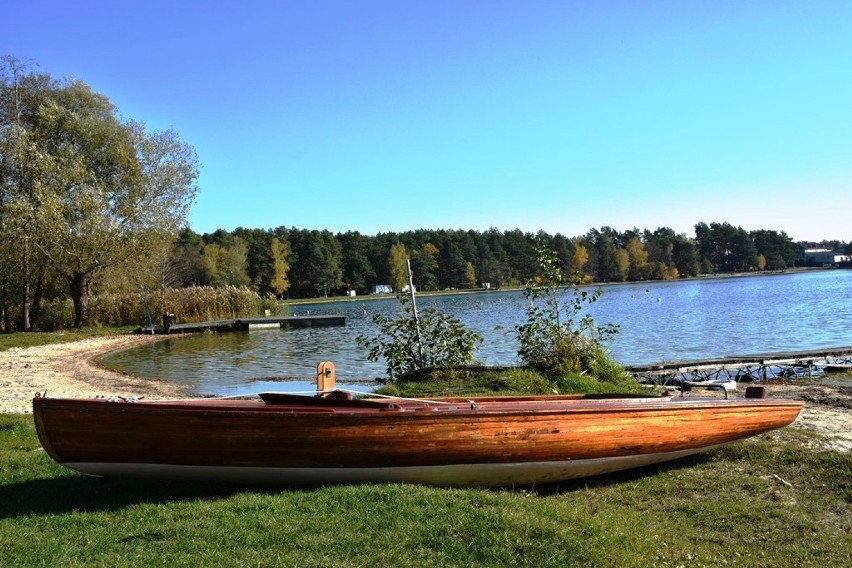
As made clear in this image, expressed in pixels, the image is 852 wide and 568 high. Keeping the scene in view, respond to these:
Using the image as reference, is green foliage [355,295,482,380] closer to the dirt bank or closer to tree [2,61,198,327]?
the dirt bank

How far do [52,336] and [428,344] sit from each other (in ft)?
76.0

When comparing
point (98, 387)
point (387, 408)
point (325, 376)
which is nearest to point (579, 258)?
point (98, 387)

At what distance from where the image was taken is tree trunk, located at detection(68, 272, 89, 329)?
34.3m

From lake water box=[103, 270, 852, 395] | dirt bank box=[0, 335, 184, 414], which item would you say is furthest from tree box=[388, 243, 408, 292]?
dirt bank box=[0, 335, 184, 414]

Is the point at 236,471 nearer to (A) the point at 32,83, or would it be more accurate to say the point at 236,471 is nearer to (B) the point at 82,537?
(B) the point at 82,537

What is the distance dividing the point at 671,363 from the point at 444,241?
10322 cm

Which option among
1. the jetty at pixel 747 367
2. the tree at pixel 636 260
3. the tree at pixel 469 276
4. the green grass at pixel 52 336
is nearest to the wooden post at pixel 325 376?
the jetty at pixel 747 367

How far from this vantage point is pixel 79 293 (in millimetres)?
34906

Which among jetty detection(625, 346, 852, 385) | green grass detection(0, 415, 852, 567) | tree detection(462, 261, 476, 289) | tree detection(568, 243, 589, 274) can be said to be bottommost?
jetty detection(625, 346, 852, 385)

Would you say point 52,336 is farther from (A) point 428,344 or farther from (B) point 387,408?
(B) point 387,408

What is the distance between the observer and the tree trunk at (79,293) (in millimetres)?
34344

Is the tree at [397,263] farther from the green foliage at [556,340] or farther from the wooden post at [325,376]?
the wooden post at [325,376]

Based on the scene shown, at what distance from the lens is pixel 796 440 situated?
848 cm

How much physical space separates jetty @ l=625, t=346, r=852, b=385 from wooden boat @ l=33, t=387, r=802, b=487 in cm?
1028
